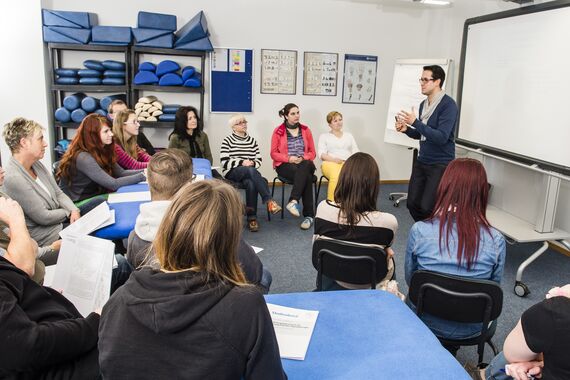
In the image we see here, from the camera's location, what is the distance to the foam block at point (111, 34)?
488 centimetres

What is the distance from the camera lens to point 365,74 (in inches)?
239

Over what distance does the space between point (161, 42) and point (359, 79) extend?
8.44 feet

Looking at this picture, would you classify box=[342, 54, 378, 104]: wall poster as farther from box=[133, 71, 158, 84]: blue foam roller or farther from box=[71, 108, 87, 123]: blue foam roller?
box=[71, 108, 87, 123]: blue foam roller

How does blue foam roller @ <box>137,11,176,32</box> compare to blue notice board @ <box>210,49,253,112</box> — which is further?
blue notice board @ <box>210,49,253,112</box>

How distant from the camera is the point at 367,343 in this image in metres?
1.31

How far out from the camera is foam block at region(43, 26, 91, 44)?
15.8ft

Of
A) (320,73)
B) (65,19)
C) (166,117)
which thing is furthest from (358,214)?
(65,19)

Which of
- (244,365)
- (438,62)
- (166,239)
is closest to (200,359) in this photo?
(244,365)

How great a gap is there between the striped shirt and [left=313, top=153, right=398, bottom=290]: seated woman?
2.49 metres

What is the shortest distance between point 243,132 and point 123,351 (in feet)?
12.8

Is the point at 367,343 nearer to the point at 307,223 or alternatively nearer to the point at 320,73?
the point at 307,223

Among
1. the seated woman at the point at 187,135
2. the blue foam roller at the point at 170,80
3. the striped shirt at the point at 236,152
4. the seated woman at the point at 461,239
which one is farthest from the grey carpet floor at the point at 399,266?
the blue foam roller at the point at 170,80

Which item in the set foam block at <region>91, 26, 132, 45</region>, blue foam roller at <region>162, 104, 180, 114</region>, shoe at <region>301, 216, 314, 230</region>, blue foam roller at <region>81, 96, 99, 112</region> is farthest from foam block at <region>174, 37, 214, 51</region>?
shoe at <region>301, 216, 314, 230</region>

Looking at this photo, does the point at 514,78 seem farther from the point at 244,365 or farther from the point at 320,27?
the point at 244,365
